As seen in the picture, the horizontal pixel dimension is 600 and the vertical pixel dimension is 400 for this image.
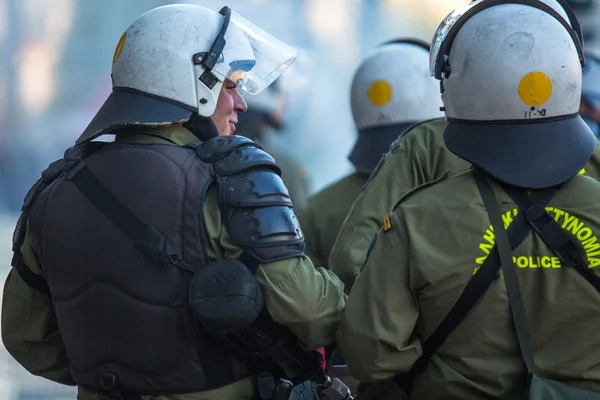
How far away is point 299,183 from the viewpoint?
6.34 meters

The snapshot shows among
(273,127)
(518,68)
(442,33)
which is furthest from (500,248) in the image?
(273,127)

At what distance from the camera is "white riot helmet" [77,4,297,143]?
117 inches

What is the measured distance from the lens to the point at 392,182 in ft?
12.0

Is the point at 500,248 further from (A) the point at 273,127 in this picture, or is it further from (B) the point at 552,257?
(A) the point at 273,127

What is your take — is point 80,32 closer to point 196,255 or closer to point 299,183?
point 299,183

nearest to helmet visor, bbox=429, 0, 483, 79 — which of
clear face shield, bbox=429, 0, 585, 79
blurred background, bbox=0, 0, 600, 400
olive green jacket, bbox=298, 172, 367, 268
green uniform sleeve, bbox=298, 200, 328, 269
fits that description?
clear face shield, bbox=429, 0, 585, 79

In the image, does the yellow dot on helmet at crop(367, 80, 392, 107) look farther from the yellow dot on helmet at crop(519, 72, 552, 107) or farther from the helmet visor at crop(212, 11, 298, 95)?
the yellow dot on helmet at crop(519, 72, 552, 107)

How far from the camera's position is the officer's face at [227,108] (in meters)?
3.15

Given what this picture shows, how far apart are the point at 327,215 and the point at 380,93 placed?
0.59m

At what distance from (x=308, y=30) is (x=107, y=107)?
594 centimetres

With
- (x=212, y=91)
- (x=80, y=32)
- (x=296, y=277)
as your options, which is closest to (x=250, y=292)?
(x=296, y=277)

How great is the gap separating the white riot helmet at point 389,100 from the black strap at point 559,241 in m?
1.81

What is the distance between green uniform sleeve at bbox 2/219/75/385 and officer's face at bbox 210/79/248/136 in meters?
0.69

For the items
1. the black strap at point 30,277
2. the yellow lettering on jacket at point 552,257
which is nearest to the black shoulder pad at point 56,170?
the black strap at point 30,277
